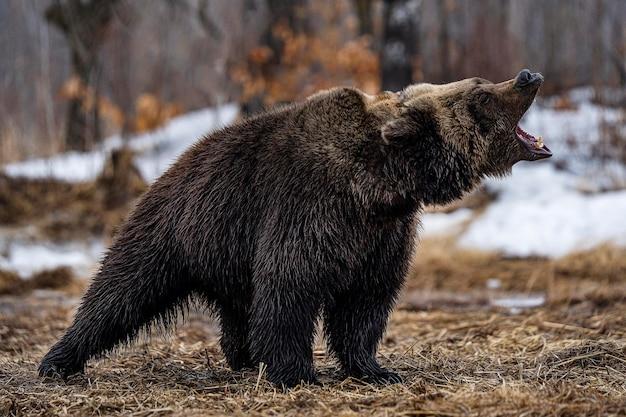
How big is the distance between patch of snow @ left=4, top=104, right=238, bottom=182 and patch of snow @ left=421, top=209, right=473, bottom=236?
111 inches

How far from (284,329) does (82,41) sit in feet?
43.2

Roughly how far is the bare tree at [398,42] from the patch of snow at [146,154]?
268 cm

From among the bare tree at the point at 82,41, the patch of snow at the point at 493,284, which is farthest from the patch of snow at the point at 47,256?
the bare tree at the point at 82,41

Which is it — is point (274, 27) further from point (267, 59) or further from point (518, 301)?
point (518, 301)

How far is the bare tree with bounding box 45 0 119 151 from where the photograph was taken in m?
16.1

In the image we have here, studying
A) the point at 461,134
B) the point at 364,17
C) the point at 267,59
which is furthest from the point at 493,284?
the point at 364,17

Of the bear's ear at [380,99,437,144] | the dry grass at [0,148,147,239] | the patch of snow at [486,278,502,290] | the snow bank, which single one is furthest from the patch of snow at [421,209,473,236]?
the bear's ear at [380,99,437,144]

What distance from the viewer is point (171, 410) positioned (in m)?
3.96

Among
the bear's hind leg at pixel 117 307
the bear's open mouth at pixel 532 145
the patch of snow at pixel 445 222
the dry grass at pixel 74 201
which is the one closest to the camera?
the bear's open mouth at pixel 532 145

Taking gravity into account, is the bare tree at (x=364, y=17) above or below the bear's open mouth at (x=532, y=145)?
above

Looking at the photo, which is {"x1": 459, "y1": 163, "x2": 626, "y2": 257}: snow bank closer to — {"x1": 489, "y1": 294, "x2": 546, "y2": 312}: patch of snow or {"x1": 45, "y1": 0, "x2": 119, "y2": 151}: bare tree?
{"x1": 489, "y1": 294, "x2": 546, "y2": 312}: patch of snow

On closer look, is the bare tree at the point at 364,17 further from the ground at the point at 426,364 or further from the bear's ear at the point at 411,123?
the bear's ear at the point at 411,123

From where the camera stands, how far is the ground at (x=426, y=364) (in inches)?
156

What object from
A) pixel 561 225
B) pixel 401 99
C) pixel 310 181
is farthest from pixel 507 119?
pixel 561 225
